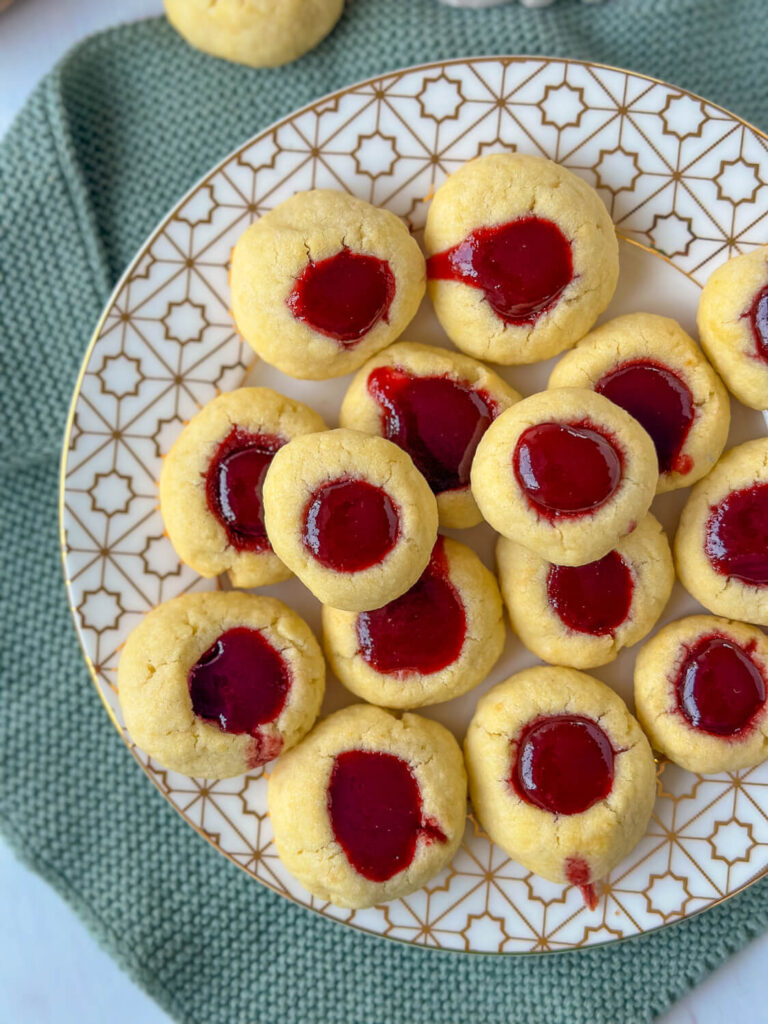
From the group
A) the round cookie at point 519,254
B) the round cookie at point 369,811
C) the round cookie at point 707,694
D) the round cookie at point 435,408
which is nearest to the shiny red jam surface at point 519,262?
the round cookie at point 519,254

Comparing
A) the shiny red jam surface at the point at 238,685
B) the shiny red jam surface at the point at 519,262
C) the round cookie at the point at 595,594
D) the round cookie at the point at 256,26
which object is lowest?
the round cookie at the point at 595,594

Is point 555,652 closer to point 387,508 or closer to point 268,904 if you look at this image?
point 387,508

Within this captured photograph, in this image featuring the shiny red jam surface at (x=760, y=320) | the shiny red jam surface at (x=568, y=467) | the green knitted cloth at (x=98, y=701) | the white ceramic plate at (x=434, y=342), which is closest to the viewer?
the shiny red jam surface at (x=568, y=467)

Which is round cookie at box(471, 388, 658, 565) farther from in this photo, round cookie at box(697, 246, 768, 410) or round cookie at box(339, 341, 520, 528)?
round cookie at box(697, 246, 768, 410)

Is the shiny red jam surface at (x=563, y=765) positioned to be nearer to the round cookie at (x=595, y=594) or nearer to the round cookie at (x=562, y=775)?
the round cookie at (x=562, y=775)

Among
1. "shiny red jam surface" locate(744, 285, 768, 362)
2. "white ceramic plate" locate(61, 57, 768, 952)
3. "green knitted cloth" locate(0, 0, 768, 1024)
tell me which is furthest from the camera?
"green knitted cloth" locate(0, 0, 768, 1024)

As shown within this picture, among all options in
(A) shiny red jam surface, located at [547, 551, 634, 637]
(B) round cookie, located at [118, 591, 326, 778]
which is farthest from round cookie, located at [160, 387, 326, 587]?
(A) shiny red jam surface, located at [547, 551, 634, 637]
